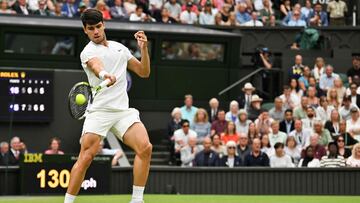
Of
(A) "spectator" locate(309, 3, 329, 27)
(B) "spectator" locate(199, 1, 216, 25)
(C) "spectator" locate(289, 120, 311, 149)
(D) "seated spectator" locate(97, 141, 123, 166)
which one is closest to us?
(D) "seated spectator" locate(97, 141, 123, 166)

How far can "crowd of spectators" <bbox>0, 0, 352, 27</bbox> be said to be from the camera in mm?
24500

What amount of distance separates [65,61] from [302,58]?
5.86 meters

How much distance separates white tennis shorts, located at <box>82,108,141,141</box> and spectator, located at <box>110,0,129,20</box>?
1445cm

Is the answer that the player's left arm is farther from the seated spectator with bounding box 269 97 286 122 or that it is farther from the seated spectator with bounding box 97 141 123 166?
the seated spectator with bounding box 269 97 286 122

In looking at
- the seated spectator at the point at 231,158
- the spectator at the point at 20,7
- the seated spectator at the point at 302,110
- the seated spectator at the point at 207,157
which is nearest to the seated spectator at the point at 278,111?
the seated spectator at the point at 302,110

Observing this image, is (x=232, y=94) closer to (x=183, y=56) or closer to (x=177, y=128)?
(x=183, y=56)

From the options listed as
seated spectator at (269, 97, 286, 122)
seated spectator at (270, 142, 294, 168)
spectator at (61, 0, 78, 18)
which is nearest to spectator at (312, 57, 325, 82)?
seated spectator at (269, 97, 286, 122)

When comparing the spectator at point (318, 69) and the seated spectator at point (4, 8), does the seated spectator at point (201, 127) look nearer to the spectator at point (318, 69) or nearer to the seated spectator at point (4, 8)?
the spectator at point (318, 69)

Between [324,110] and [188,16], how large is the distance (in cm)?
546

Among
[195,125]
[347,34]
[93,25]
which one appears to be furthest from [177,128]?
[93,25]

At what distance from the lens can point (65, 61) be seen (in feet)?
76.7

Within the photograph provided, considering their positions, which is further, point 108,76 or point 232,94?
point 232,94

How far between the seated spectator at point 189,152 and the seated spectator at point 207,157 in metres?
0.36

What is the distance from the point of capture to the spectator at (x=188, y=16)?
2595cm
